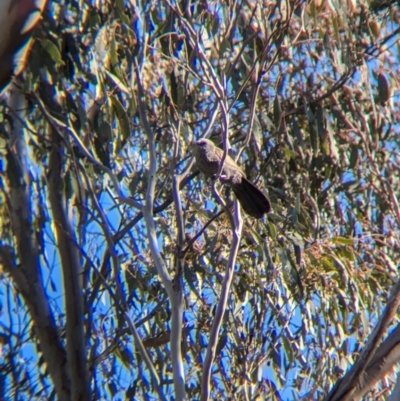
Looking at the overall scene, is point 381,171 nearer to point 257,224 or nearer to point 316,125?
point 316,125

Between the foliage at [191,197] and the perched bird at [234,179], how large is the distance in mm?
243

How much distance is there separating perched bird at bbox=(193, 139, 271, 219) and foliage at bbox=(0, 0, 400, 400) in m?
0.24

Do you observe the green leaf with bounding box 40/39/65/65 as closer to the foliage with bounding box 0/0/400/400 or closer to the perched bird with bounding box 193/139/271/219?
the foliage with bounding box 0/0/400/400

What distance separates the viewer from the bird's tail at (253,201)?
12.0ft

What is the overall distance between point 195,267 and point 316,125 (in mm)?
1056

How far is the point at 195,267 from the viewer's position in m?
4.25

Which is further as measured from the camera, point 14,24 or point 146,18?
point 146,18

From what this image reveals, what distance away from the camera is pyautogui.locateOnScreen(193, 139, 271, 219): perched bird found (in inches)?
144

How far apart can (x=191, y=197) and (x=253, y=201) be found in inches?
38.3

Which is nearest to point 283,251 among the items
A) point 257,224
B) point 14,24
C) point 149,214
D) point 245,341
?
point 257,224

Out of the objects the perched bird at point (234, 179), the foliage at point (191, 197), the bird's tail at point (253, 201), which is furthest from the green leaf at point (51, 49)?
the bird's tail at point (253, 201)

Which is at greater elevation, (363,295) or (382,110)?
(382,110)

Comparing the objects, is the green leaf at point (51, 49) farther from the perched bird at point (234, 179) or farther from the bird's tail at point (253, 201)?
the bird's tail at point (253, 201)

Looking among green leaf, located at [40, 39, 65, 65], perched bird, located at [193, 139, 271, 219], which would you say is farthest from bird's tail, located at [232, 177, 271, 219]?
green leaf, located at [40, 39, 65, 65]
